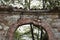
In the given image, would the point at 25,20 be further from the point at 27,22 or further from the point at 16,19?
the point at 16,19

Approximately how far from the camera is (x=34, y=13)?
7.53m

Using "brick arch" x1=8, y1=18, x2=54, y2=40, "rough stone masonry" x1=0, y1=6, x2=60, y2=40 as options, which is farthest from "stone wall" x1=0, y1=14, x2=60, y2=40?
"brick arch" x1=8, y1=18, x2=54, y2=40

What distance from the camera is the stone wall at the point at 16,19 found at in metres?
7.35

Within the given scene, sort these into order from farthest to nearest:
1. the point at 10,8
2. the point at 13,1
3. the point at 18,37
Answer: the point at 18,37 → the point at 13,1 → the point at 10,8

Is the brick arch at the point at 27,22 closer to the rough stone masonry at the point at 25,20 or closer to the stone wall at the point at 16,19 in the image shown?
the rough stone masonry at the point at 25,20

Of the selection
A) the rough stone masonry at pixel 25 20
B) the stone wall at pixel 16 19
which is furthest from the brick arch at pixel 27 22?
the stone wall at pixel 16 19

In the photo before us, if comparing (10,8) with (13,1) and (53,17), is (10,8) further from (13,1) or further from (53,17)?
(13,1)

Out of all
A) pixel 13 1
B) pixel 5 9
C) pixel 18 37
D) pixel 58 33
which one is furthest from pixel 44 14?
pixel 18 37

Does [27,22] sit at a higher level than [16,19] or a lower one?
lower

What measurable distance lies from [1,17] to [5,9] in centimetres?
29

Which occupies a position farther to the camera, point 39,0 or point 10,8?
point 39,0

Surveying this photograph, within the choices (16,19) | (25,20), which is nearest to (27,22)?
(25,20)

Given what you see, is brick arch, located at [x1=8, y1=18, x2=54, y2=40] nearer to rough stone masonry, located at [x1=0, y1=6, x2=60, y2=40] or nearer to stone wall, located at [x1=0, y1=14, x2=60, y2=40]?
rough stone masonry, located at [x1=0, y1=6, x2=60, y2=40]

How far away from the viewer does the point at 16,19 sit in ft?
24.5
